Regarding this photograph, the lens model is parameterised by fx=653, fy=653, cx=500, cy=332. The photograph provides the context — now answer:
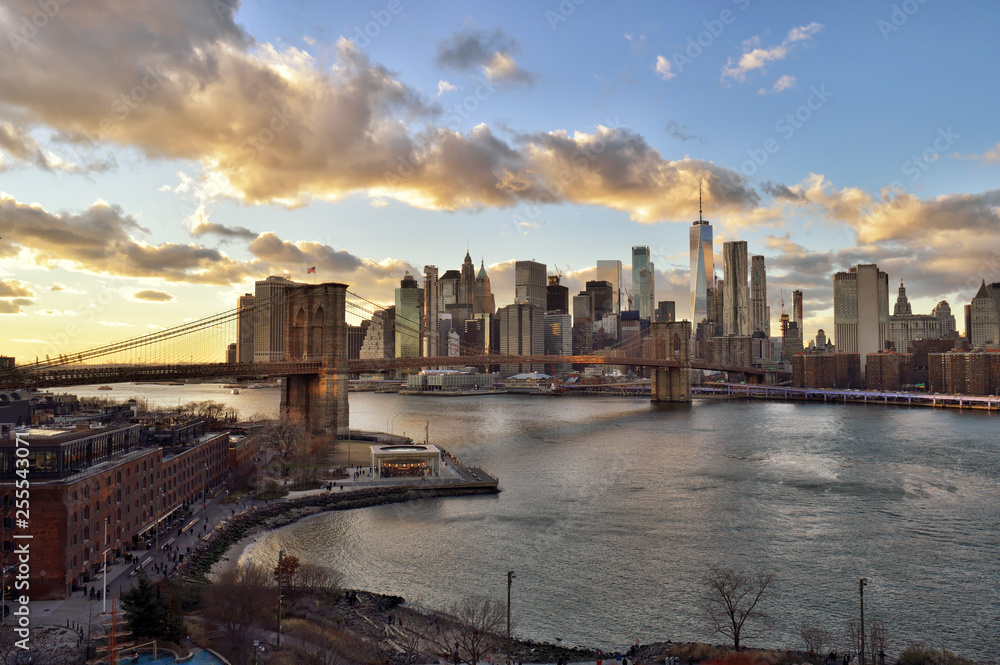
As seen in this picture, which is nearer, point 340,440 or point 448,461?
point 448,461

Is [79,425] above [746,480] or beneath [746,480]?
above

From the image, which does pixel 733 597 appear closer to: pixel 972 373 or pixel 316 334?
pixel 316 334

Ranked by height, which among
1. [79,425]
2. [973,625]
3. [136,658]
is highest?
[79,425]

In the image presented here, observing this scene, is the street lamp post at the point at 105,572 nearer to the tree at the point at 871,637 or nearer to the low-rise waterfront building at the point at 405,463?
the low-rise waterfront building at the point at 405,463

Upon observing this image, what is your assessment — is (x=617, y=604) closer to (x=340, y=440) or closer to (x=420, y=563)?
(x=420, y=563)

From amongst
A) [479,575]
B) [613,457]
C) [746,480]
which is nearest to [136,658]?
[479,575]

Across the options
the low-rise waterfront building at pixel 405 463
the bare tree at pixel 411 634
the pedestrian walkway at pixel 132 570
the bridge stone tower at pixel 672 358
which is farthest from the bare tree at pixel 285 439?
the bridge stone tower at pixel 672 358

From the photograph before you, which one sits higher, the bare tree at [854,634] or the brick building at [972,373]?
the brick building at [972,373]
